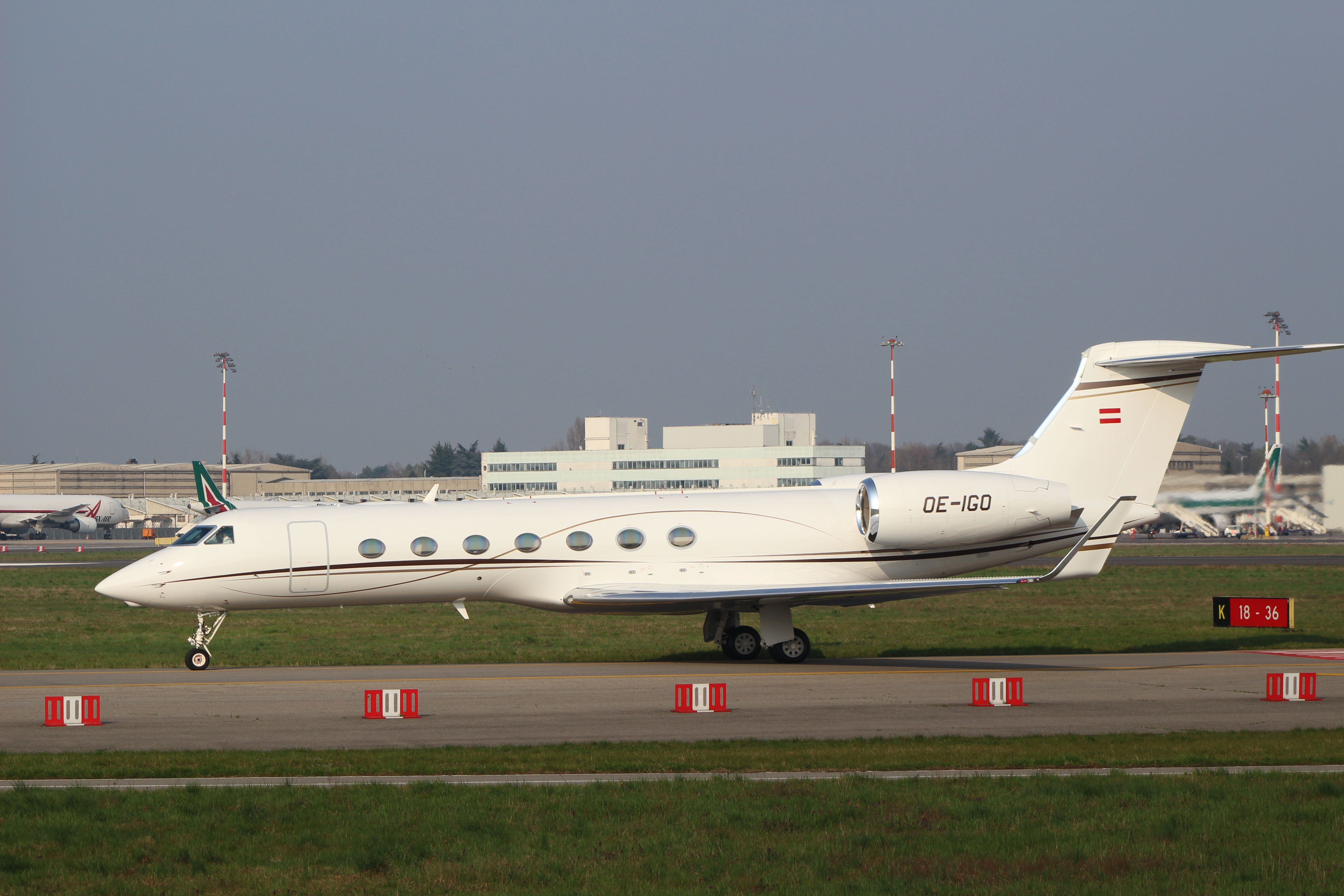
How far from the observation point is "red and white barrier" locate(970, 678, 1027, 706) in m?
17.7

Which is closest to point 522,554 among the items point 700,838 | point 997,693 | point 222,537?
point 222,537

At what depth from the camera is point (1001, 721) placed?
16219mm

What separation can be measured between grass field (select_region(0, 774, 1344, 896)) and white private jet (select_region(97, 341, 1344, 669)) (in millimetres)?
10918

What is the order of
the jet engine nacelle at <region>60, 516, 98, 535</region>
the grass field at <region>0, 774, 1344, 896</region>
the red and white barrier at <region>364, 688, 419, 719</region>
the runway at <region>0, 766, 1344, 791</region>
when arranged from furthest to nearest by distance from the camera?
the jet engine nacelle at <region>60, 516, 98, 535</region>, the red and white barrier at <region>364, 688, 419, 719</region>, the runway at <region>0, 766, 1344, 791</region>, the grass field at <region>0, 774, 1344, 896</region>

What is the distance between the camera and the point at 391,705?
17.2m

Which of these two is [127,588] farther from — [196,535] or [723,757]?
[723,757]

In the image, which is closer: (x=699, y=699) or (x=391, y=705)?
(x=391, y=705)

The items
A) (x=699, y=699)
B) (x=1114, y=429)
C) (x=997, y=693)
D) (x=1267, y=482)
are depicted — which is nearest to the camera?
(x=699, y=699)

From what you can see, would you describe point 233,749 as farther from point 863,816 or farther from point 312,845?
point 863,816

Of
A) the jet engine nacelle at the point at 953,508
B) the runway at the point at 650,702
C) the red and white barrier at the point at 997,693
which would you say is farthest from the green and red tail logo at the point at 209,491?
the red and white barrier at the point at 997,693

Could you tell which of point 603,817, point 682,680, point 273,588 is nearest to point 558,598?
point 682,680

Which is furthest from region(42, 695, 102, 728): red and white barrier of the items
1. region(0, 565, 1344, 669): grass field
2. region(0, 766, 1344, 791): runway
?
region(0, 565, 1344, 669): grass field

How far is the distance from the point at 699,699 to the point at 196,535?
10.6m

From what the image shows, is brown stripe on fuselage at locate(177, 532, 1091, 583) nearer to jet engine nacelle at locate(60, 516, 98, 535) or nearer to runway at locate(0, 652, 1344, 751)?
runway at locate(0, 652, 1344, 751)
